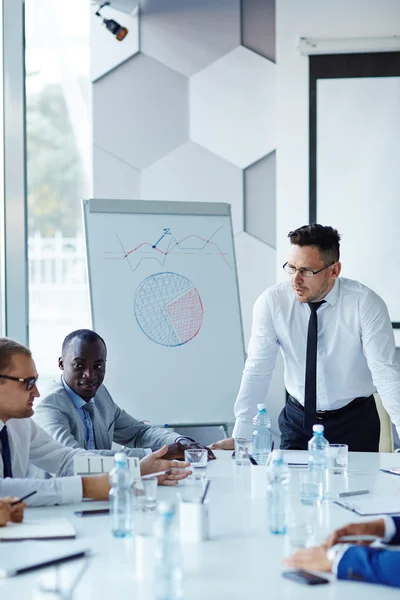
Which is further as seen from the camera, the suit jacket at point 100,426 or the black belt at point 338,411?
the black belt at point 338,411

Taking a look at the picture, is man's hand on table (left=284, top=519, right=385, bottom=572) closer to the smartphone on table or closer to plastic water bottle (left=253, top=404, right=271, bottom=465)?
the smartphone on table

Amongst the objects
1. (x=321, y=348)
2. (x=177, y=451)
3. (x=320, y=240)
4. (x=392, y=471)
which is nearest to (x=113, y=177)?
(x=320, y=240)

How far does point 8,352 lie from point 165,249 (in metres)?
1.77

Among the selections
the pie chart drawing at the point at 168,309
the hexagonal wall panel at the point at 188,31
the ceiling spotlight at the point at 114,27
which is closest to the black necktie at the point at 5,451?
the pie chart drawing at the point at 168,309

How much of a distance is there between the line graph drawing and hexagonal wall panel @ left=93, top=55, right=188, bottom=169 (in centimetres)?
76

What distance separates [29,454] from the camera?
2506 millimetres

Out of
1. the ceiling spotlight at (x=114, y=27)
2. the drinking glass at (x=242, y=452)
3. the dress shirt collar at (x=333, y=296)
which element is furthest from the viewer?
the ceiling spotlight at (x=114, y=27)

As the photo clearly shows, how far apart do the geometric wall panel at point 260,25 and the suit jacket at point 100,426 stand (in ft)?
7.76

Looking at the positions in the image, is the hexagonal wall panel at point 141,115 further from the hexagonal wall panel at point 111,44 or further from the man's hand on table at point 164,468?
the man's hand on table at point 164,468

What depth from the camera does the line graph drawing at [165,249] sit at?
3869mm

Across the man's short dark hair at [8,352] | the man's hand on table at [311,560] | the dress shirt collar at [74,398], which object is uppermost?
the man's short dark hair at [8,352]

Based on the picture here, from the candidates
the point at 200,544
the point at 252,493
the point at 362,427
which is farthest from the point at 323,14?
the point at 200,544

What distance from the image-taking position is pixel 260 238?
4445 millimetres

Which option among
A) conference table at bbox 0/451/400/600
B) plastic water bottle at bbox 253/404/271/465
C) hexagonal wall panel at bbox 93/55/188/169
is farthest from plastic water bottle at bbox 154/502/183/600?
hexagonal wall panel at bbox 93/55/188/169
